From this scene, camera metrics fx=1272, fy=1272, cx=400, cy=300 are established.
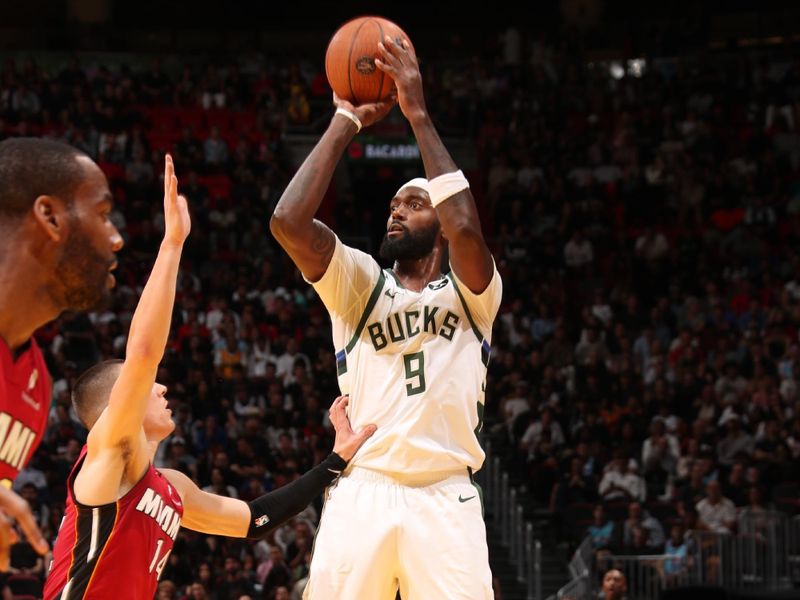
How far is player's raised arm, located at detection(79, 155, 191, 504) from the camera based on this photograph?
3.61 metres

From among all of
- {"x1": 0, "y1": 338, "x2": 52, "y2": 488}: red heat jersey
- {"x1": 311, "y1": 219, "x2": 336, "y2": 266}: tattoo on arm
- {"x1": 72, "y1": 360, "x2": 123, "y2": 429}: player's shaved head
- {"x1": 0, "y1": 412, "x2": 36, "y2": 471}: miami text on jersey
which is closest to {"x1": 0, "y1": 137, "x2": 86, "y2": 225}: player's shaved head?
{"x1": 0, "y1": 338, "x2": 52, "y2": 488}: red heat jersey

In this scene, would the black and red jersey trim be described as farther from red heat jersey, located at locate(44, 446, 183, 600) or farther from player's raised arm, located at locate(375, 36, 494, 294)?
player's raised arm, located at locate(375, 36, 494, 294)

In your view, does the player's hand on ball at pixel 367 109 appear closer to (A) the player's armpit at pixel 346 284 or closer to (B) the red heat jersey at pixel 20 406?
(A) the player's armpit at pixel 346 284

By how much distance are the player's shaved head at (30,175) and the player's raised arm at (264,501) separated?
223 cm

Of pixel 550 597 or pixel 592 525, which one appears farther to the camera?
pixel 592 525

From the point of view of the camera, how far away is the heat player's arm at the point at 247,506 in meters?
5.04

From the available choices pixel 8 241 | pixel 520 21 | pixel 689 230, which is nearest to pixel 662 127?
pixel 689 230

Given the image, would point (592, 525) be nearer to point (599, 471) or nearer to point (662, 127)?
point (599, 471)

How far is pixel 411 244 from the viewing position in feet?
18.5

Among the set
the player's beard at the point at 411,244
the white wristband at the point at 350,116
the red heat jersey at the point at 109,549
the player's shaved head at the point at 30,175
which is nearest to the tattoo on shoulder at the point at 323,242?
the player's beard at the point at 411,244

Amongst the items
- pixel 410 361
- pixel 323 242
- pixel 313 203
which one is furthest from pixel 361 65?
pixel 410 361

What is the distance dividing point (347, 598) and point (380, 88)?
2.18m

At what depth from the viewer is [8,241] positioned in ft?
9.71

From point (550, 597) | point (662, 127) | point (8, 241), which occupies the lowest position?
point (550, 597)
